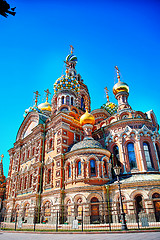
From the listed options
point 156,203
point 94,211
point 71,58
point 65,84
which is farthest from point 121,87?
point 94,211

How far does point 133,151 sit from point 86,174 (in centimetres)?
522

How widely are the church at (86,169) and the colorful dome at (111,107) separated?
8048 mm

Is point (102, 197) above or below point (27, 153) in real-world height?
below

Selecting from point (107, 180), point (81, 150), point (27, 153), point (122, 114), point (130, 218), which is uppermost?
point (122, 114)

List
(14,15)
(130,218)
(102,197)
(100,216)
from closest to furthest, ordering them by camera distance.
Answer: (14,15), (130,218), (100,216), (102,197)

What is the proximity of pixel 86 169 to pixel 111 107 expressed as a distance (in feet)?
62.9

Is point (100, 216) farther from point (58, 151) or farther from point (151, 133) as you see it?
point (151, 133)

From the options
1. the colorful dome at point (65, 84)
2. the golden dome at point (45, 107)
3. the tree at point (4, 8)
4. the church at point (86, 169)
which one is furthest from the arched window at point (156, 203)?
the golden dome at point (45, 107)

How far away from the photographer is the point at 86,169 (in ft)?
51.5

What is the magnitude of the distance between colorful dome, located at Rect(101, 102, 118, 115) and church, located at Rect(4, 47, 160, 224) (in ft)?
26.4

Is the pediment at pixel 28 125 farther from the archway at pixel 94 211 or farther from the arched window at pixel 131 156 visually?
the archway at pixel 94 211

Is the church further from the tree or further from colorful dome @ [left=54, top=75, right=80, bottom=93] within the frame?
the tree

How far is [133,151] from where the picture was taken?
17547mm

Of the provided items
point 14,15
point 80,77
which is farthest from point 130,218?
point 80,77
